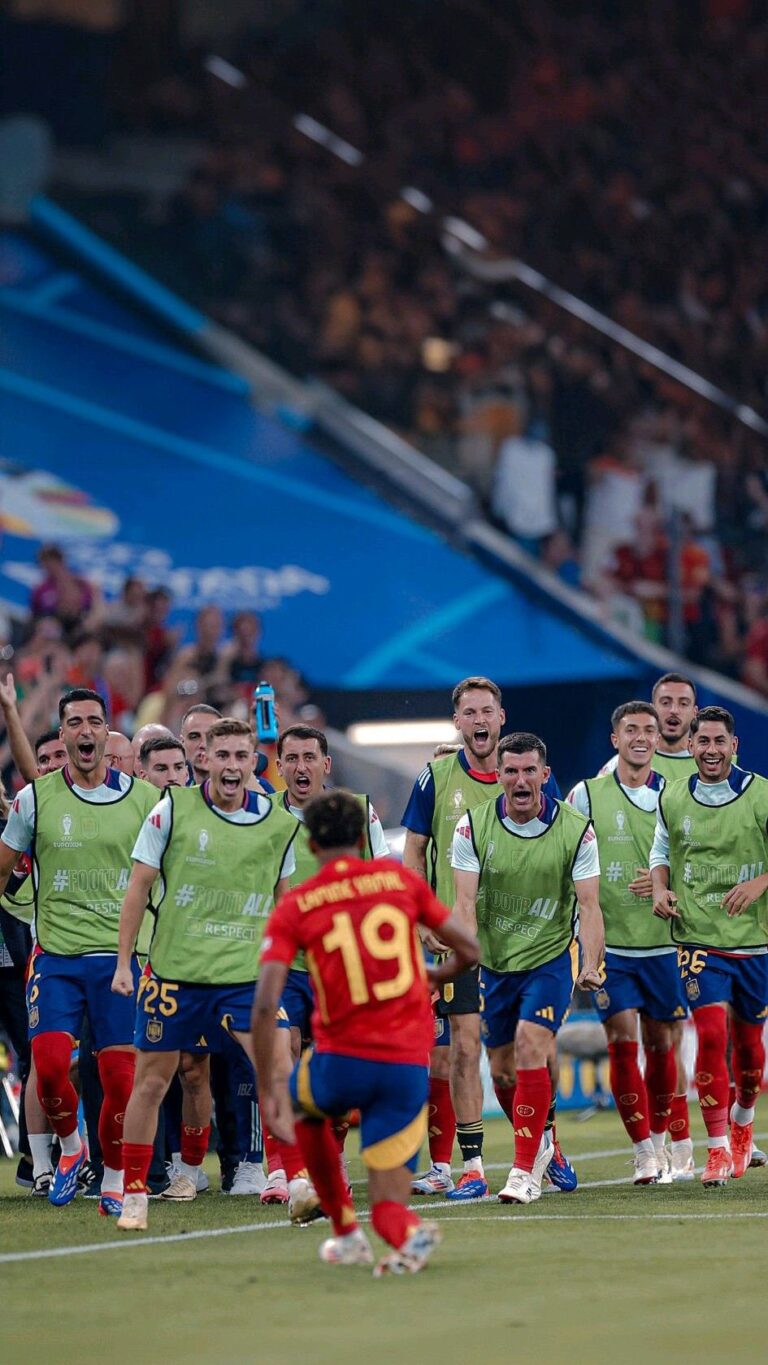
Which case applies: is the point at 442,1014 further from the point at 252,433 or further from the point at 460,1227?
the point at 252,433

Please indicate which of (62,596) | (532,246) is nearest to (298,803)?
(62,596)

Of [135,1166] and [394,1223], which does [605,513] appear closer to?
[135,1166]

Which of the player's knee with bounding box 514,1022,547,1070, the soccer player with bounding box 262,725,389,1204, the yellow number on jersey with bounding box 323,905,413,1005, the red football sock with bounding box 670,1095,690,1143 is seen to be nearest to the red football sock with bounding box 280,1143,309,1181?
the soccer player with bounding box 262,725,389,1204

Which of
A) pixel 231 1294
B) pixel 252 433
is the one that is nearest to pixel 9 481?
pixel 252 433

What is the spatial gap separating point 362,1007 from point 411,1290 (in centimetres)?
92

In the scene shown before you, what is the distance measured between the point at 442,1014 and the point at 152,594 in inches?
362

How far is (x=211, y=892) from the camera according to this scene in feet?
31.0

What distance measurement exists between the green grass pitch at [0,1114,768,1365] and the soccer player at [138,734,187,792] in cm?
225

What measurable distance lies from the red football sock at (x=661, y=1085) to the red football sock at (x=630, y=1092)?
9cm

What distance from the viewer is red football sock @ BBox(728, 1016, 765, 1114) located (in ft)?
35.8

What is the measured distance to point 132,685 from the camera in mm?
17719

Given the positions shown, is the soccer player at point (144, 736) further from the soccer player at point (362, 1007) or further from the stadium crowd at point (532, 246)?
the stadium crowd at point (532, 246)

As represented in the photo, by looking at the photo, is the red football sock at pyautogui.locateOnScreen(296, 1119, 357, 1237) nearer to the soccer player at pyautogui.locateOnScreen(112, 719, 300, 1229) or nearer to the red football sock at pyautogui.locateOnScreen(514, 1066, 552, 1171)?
the soccer player at pyautogui.locateOnScreen(112, 719, 300, 1229)

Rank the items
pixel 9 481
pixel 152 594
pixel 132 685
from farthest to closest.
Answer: pixel 9 481
pixel 152 594
pixel 132 685
